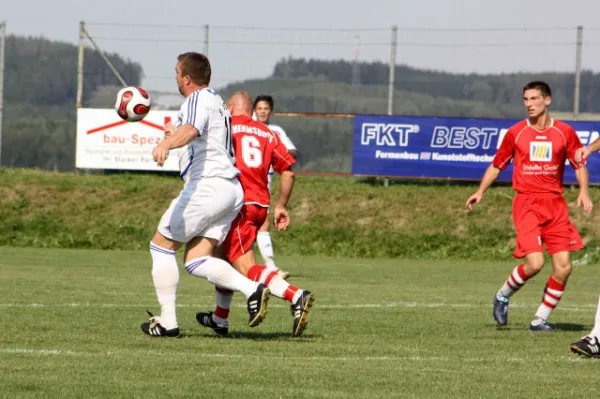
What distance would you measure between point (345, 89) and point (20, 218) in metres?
8.01

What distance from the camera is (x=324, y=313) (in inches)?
463

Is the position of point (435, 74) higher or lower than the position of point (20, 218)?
higher

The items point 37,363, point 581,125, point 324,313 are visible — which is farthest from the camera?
point 581,125

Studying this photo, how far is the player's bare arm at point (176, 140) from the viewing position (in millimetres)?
8047

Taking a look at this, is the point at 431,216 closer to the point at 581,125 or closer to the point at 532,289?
the point at 581,125

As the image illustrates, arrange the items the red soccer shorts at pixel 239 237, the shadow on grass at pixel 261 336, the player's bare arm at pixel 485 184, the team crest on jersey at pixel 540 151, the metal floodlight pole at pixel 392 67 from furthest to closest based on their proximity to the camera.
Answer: the metal floodlight pole at pixel 392 67 < the player's bare arm at pixel 485 184 < the team crest on jersey at pixel 540 151 < the red soccer shorts at pixel 239 237 < the shadow on grass at pixel 261 336

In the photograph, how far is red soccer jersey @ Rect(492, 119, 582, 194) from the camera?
11016mm

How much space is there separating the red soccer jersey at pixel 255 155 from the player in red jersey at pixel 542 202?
6.24 ft

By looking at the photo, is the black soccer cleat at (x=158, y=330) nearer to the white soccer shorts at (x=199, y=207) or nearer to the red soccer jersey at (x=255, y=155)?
the white soccer shorts at (x=199, y=207)

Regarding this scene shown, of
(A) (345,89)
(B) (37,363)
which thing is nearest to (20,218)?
(A) (345,89)

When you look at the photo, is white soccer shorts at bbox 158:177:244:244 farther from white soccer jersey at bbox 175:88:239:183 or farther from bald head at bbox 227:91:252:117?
bald head at bbox 227:91:252:117

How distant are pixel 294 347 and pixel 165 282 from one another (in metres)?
1.05

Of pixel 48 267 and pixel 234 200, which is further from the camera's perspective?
pixel 48 267

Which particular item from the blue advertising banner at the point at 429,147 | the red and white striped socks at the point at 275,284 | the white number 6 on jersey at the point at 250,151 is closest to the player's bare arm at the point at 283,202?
the white number 6 on jersey at the point at 250,151
